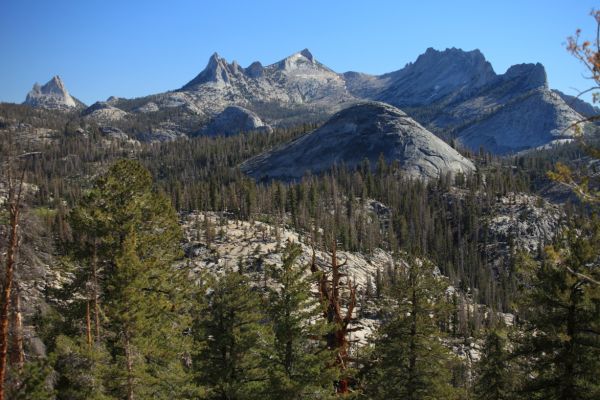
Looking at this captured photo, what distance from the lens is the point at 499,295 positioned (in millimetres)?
126500

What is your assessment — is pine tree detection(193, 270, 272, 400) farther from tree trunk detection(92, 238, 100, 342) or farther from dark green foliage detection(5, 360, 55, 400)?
dark green foliage detection(5, 360, 55, 400)

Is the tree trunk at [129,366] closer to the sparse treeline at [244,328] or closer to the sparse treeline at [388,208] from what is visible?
the sparse treeline at [244,328]

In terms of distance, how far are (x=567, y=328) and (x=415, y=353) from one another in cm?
700

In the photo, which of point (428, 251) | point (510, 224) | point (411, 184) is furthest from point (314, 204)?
point (510, 224)

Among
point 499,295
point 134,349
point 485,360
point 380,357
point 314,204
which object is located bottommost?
point 499,295

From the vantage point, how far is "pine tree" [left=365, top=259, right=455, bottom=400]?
2283cm

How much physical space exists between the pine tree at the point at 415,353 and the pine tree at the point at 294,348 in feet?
10.7

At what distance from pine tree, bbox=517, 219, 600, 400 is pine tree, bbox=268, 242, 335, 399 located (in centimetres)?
837

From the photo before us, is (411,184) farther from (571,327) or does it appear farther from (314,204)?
(571,327)

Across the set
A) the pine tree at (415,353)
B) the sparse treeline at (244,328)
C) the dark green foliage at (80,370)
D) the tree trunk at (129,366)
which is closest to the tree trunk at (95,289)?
the sparse treeline at (244,328)

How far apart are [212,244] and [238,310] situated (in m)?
83.7

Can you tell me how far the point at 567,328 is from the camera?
62.0 ft

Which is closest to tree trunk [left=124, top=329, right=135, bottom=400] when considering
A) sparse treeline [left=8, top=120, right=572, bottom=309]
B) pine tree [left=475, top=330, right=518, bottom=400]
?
pine tree [left=475, top=330, right=518, bottom=400]

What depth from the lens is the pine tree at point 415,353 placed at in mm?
22828
